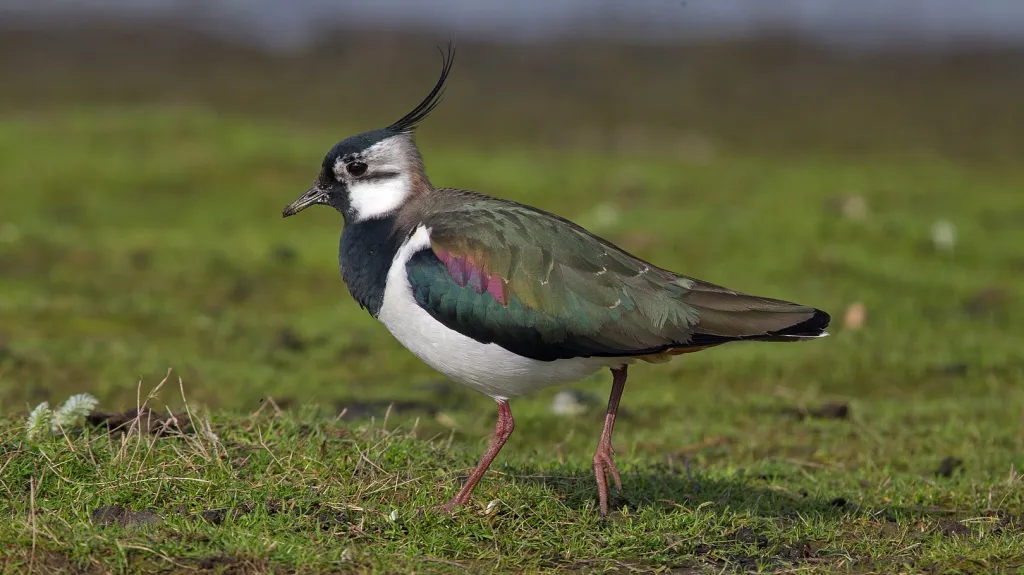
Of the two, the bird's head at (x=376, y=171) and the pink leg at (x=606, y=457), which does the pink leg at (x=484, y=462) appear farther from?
the bird's head at (x=376, y=171)

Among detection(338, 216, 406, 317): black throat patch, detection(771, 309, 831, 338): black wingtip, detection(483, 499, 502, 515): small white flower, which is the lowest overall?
detection(483, 499, 502, 515): small white flower

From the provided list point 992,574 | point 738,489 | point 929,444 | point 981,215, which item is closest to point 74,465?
point 738,489

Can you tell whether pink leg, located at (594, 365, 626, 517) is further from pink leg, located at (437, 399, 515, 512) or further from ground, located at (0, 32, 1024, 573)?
pink leg, located at (437, 399, 515, 512)

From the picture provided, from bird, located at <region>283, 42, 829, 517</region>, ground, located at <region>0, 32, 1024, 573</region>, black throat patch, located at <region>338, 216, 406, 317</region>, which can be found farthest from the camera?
black throat patch, located at <region>338, 216, 406, 317</region>

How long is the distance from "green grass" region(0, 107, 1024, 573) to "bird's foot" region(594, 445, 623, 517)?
0.10m

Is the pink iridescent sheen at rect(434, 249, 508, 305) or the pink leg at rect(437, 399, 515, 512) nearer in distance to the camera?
the pink leg at rect(437, 399, 515, 512)

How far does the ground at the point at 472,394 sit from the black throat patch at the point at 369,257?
739mm

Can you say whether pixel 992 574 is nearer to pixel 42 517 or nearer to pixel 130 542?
pixel 130 542

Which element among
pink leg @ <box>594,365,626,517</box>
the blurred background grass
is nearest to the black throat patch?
pink leg @ <box>594,365,626,517</box>

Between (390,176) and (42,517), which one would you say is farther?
(390,176)

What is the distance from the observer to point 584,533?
17.4 feet

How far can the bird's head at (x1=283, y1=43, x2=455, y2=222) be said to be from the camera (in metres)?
6.12

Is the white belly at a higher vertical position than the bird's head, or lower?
lower

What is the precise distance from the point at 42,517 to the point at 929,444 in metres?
5.20
